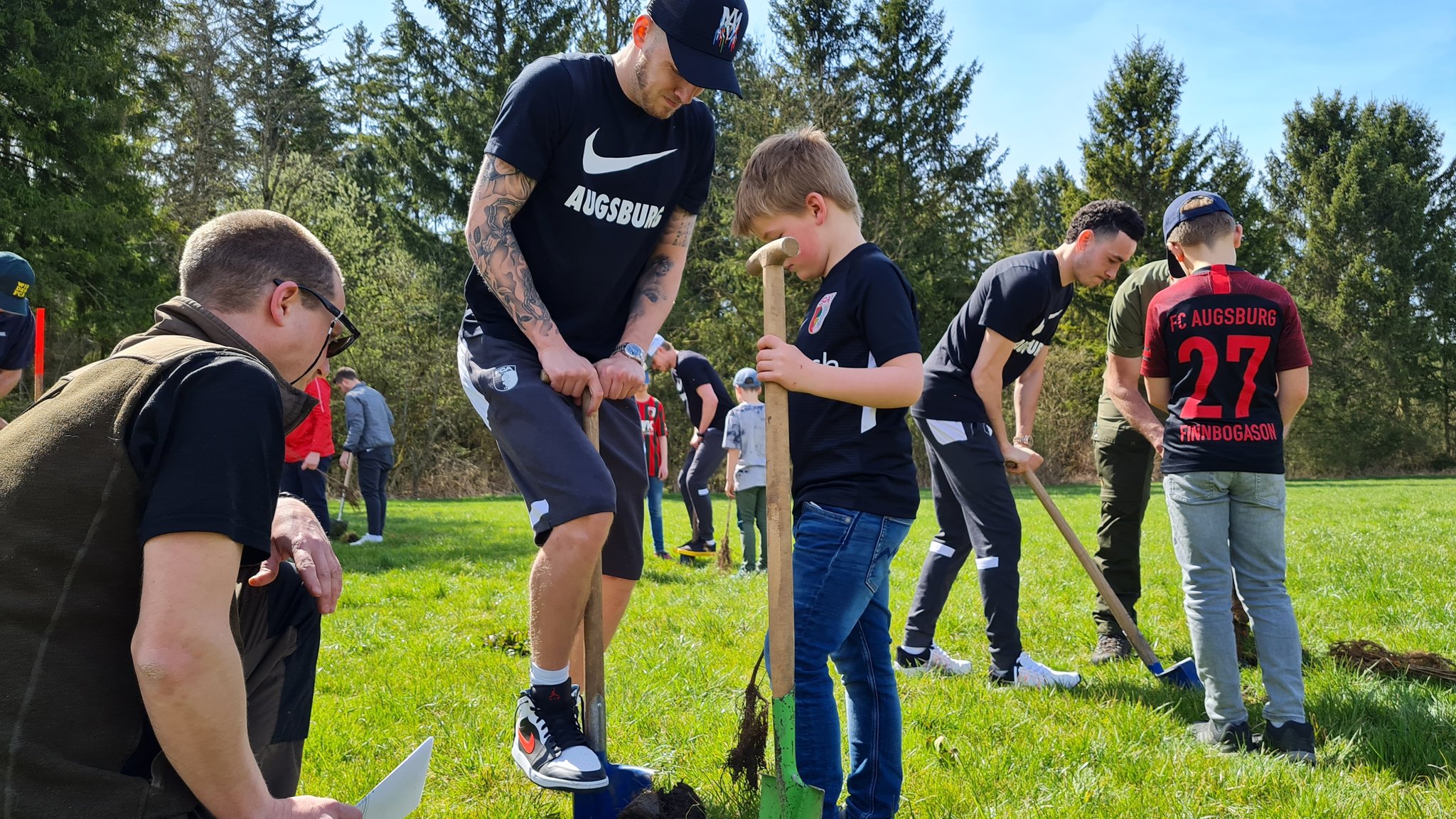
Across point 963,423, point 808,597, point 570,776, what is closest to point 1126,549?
point 963,423

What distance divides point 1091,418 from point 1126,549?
2597 cm

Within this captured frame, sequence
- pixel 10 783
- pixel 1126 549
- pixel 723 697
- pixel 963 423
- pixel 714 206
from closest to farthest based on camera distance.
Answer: pixel 10 783, pixel 723 697, pixel 963 423, pixel 1126 549, pixel 714 206

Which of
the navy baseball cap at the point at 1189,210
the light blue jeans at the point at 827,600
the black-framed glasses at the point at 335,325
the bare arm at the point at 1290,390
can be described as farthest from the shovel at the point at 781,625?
the bare arm at the point at 1290,390

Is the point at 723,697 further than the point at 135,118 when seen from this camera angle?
No

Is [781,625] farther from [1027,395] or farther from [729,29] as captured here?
[1027,395]

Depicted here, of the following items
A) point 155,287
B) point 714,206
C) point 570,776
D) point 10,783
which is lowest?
point 570,776

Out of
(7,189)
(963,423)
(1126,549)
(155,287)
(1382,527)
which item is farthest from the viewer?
(155,287)

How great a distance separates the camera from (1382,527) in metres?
11.6

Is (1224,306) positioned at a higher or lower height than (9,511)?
higher

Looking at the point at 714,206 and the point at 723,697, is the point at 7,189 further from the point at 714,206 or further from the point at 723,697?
the point at 723,697

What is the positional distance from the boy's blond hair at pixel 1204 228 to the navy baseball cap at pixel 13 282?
7125 millimetres

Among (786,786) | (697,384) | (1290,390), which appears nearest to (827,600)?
(786,786)

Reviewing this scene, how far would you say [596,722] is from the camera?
9.22 ft

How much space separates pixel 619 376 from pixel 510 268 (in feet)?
1.55
